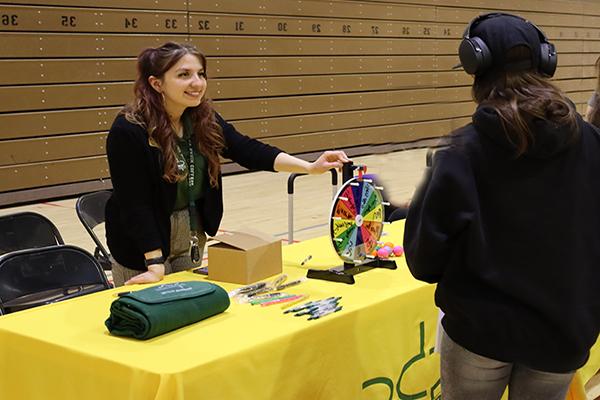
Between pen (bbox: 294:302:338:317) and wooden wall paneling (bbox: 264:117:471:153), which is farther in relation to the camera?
wooden wall paneling (bbox: 264:117:471:153)

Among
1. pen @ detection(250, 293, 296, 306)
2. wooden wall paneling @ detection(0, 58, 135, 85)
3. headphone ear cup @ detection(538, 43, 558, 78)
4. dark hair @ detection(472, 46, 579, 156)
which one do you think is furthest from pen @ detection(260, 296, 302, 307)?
wooden wall paneling @ detection(0, 58, 135, 85)

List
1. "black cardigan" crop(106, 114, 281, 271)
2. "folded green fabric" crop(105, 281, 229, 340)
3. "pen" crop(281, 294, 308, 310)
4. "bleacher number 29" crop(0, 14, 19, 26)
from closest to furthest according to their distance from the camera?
"folded green fabric" crop(105, 281, 229, 340) → "pen" crop(281, 294, 308, 310) → "black cardigan" crop(106, 114, 281, 271) → "bleacher number 29" crop(0, 14, 19, 26)

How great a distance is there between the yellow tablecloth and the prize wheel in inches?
4.4

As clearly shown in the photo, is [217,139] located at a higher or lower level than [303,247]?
higher

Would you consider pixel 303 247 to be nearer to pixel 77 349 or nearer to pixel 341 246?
pixel 341 246

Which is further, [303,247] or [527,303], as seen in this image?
[303,247]

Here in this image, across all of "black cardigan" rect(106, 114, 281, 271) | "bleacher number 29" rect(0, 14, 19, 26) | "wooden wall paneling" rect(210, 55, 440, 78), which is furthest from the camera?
"wooden wall paneling" rect(210, 55, 440, 78)

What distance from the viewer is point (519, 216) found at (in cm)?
186

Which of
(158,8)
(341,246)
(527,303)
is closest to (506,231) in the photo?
(527,303)

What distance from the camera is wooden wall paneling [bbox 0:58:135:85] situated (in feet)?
26.3

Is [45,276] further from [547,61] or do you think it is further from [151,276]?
[547,61]

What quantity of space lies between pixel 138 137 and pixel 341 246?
2.87ft

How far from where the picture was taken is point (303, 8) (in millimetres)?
10656

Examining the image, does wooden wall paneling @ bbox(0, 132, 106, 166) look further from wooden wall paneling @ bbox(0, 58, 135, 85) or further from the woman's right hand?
the woman's right hand
